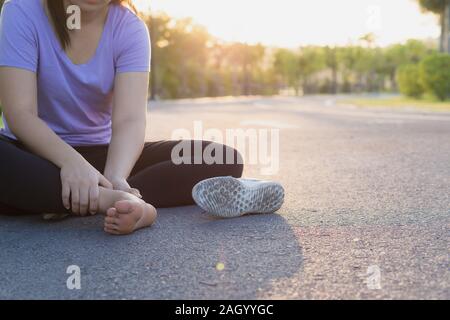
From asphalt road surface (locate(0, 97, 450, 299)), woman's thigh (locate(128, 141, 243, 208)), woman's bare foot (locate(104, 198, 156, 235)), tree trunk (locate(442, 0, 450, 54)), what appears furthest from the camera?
tree trunk (locate(442, 0, 450, 54))

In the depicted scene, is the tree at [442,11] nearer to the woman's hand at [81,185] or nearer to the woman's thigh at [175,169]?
the woman's thigh at [175,169]

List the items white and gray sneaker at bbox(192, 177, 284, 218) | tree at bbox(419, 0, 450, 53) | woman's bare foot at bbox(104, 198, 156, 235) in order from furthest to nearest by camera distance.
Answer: tree at bbox(419, 0, 450, 53) < white and gray sneaker at bbox(192, 177, 284, 218) < woman's bare foot at bbox(104, 198, 156, 235)

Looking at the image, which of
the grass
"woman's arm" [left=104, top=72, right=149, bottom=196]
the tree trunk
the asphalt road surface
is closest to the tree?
the tree trunk

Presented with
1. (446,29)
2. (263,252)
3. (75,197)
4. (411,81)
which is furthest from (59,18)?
(446,29)

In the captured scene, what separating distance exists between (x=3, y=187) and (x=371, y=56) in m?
75.1

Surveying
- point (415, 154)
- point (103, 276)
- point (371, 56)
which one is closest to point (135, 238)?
point (103, 276)

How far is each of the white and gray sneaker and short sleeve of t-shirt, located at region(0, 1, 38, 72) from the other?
95 centimetres

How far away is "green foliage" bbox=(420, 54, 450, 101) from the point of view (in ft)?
68.8

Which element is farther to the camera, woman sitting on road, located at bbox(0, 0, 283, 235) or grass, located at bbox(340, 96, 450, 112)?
grass, located at bbox(340, 96, 450, 112)

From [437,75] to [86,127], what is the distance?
A: 19642mm

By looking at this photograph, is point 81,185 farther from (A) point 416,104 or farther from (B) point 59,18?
(A) point 416,104

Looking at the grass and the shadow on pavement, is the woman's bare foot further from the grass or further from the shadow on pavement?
the grass

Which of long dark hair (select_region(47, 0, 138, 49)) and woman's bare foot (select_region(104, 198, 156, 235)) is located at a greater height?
long dark hair (select_region(47, 0, 138, 49))
